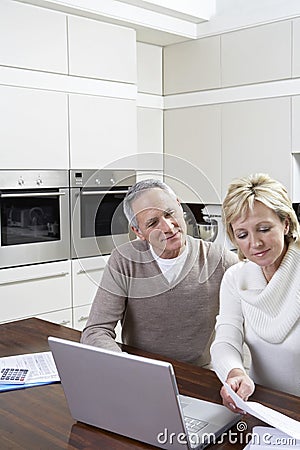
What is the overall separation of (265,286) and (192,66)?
2.71 m

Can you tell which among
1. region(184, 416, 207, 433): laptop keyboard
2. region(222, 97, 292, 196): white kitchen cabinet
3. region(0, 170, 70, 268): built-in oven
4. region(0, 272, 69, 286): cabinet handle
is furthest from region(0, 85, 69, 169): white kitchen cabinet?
region(184, 416, 207, 433): laptop keyboard

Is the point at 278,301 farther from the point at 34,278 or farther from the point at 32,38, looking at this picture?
the point at 32,38

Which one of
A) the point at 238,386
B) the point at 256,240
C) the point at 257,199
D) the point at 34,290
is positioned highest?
the point at 257,199

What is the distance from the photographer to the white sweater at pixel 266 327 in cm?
175

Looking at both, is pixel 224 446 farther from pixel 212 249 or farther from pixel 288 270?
pixel 212 249

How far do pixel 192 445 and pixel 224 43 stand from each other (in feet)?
10.5

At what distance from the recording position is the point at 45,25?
3422 mm

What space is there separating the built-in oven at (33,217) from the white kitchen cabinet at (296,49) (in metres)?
1.53

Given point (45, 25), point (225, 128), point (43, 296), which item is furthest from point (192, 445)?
point (225, 128)

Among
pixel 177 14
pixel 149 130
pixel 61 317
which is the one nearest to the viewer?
pixel 61 317

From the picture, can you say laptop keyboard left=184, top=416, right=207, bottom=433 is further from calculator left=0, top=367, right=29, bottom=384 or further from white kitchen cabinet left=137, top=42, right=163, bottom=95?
white kitchen cabinet left=137, top=42, right=163, bottom=95

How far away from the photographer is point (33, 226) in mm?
3475

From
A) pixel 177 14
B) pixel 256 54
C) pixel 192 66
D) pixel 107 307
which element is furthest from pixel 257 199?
pixel 192 66

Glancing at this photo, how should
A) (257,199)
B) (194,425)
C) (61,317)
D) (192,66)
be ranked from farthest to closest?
(192,66) < (61,317) < (257,199) < (194,425)
